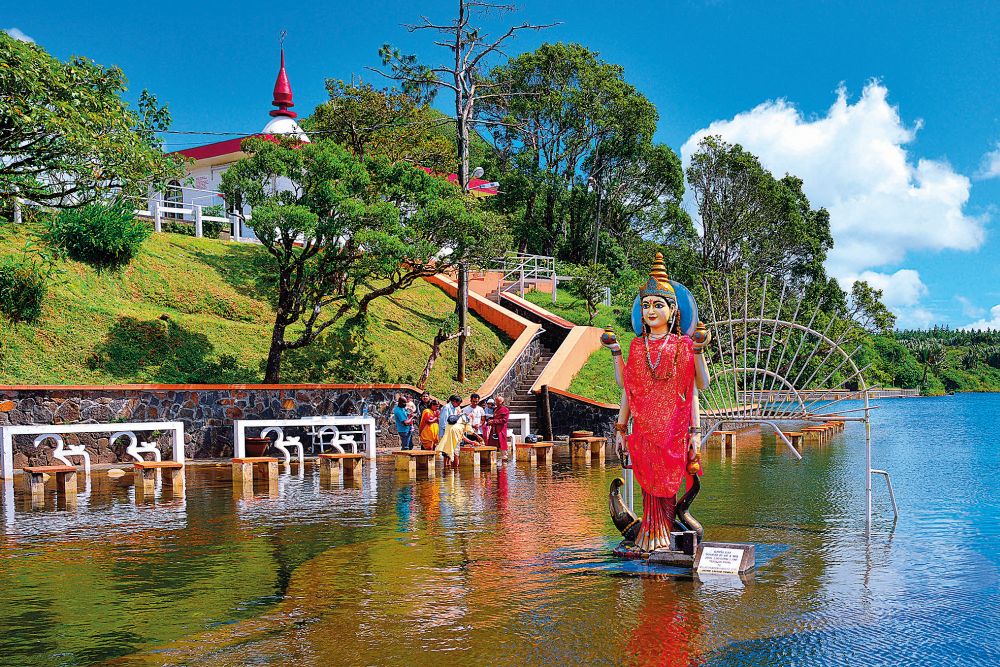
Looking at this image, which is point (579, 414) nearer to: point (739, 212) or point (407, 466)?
point (407, 466)

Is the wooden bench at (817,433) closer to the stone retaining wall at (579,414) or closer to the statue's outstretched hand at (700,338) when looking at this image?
the stone retaining wall at (579,414)

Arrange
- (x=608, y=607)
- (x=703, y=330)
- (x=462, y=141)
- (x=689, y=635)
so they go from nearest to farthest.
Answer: (x=689, y=635), (x=608, y=607), (x=703, y=330), (x=462, y=141)

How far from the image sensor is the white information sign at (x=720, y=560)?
26.1ft

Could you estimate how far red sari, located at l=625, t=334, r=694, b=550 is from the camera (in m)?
8.47

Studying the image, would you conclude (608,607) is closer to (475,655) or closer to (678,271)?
(475,655)

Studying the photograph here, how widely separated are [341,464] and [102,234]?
35.7 ft

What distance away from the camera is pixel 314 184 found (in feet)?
66.8

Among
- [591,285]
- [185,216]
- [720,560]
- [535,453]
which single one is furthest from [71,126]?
[591,285]

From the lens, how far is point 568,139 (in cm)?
4550

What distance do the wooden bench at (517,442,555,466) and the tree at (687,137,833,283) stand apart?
1308 inches

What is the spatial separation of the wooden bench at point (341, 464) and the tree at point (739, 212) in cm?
3673

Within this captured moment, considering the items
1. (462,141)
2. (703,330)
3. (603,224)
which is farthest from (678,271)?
(703,330)

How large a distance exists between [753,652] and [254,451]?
45.0ft

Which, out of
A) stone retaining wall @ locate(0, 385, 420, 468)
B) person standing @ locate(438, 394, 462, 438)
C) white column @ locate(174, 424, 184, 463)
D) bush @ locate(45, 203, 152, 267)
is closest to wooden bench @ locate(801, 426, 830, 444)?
stone retaining wall @ locate(0, 385, 420, 468)
